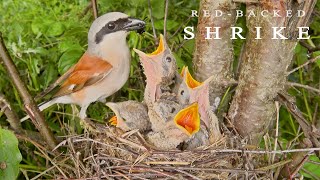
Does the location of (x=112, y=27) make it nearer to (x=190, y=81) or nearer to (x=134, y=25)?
(x=134, y=25)

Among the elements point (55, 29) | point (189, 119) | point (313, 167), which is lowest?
point (313, 167)

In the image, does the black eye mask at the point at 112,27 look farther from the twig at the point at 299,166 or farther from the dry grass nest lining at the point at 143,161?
the twig at the point at 299,166

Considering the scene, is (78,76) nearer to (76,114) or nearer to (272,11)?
(76,114)

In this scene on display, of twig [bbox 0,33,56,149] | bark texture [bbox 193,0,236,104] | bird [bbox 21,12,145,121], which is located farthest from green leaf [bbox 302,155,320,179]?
twig [bbox 0,33,56,149]

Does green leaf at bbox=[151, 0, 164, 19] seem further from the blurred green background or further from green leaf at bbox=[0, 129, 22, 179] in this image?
green leaf at bbox=[0, 129, 22, 179]

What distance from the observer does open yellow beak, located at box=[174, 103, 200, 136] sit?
1504 mm

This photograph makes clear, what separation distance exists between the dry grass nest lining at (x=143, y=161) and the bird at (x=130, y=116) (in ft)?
0.08

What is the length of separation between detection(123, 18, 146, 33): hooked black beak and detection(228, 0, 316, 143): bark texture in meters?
0.27

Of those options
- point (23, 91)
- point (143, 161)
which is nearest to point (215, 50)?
point (143, 161)

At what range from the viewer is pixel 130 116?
1.61 metres

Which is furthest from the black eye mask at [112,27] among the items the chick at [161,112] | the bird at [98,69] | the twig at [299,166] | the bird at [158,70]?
the twig at [299,166]

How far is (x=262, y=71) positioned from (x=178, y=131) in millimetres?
256

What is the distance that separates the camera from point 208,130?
1.62 metres

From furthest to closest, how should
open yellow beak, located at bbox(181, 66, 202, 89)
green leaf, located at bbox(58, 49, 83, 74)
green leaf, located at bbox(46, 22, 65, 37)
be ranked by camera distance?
green leaf, located at bbox(46, 22, 65, 37), green leaf, located at bbox(58, 49, 83, 74), open yellow beak, located at bbox(181, 66, 202, 89)
